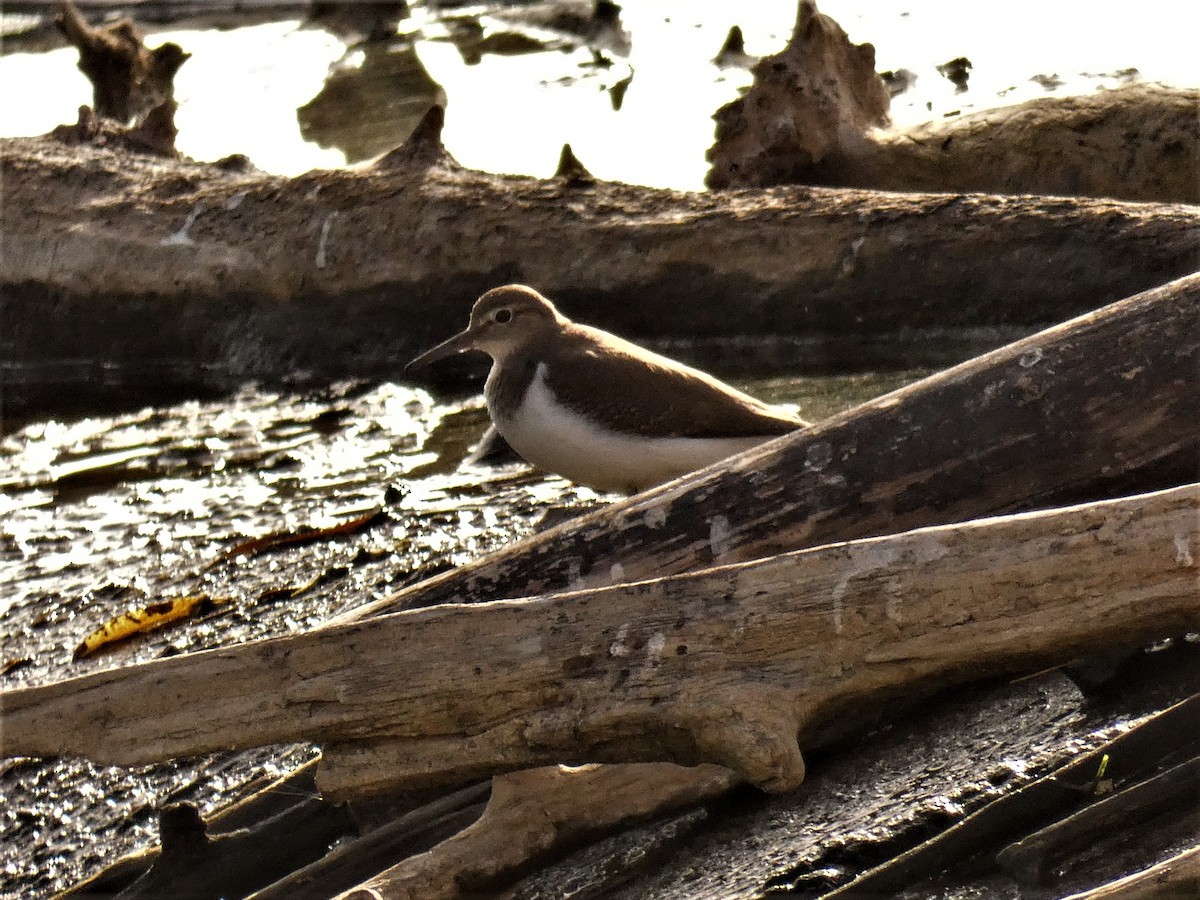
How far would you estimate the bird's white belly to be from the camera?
5160mm

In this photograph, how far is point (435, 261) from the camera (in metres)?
8.15

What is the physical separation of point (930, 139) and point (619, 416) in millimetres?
3783

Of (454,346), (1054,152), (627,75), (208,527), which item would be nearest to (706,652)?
(454,346)

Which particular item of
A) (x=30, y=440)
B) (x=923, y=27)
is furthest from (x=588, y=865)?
(x=923, y=27)

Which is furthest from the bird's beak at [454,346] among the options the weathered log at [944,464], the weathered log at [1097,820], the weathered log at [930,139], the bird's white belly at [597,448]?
the weathered log at [1097,820]

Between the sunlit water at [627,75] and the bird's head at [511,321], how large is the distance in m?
3.85

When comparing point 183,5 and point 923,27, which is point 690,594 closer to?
point 923,27

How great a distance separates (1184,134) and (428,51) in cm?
809

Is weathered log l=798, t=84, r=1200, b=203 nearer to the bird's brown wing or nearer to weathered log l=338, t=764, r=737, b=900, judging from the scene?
the bird's brown wing

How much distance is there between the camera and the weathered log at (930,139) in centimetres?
755

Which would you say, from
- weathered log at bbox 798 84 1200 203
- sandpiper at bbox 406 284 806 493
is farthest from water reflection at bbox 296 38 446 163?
sandpiper at bbox 406 284 806 493

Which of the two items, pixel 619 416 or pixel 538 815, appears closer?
pixel 538 815

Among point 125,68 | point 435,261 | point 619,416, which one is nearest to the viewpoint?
point 619,416

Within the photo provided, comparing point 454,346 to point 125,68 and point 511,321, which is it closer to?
point 511,321
